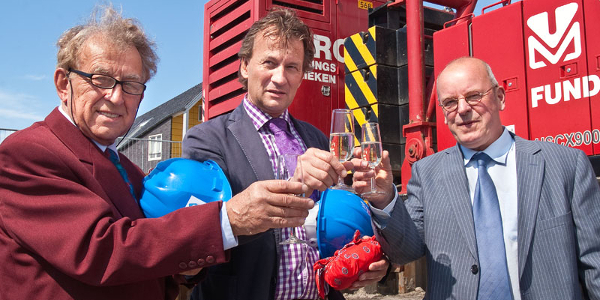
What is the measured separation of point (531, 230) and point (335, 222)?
0.74 meters

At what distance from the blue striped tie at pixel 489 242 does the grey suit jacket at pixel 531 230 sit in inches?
1.4

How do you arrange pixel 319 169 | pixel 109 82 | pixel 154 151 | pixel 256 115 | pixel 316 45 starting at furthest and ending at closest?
pixel 154 151 < pixel 316 45 < pixel 256 115 < pixel 109 82 < pixel 319 169

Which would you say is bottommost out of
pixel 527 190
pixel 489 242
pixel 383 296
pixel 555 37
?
pixel 383 296

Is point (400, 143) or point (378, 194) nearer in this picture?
point (378, 194)

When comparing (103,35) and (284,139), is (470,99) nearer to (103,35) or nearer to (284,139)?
(284,139)

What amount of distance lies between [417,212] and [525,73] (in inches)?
97.7

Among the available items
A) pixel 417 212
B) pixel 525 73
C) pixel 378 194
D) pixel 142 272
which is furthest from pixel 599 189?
pixel 525 73

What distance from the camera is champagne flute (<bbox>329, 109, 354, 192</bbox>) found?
1.70 m

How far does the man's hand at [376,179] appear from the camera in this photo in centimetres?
178

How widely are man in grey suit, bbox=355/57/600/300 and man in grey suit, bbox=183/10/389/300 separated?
265 mm

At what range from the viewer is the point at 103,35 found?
5.32ft

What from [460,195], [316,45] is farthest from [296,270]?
[316,45]

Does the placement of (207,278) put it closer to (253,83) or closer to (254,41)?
(253,83)

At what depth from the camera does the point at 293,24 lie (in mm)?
2053
